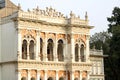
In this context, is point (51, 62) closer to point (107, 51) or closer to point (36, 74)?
point (36, 74)

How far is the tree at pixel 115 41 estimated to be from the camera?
162 ft

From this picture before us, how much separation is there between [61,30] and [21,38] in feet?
18.2

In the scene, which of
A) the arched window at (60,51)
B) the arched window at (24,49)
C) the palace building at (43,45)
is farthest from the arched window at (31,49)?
the arched window at (60,51)

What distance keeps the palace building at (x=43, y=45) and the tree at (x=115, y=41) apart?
32.7 ft

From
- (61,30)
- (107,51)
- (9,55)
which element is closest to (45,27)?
(61,30)

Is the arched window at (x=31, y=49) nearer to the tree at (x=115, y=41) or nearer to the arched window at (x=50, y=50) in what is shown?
the arched window at (x=50, y=50)

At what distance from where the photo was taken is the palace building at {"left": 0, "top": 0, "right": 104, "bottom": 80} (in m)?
35.5

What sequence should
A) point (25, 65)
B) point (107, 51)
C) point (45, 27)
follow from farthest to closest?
point (107, 51), point (45, 27), point (25, 65)

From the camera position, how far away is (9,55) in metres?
36.2

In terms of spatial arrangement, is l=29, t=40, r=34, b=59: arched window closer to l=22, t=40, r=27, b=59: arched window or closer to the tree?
l=22, t=40, r=27, b=59: arched window

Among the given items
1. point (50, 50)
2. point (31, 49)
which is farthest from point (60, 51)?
point (31, 49)

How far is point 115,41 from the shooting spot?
4972cm

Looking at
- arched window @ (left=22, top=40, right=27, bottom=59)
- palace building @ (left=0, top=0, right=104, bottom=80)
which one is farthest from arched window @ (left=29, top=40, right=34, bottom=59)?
arched window @ (left=22, top=40, right=27, bottom=59)

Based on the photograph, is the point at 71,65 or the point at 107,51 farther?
the point at 107,51
